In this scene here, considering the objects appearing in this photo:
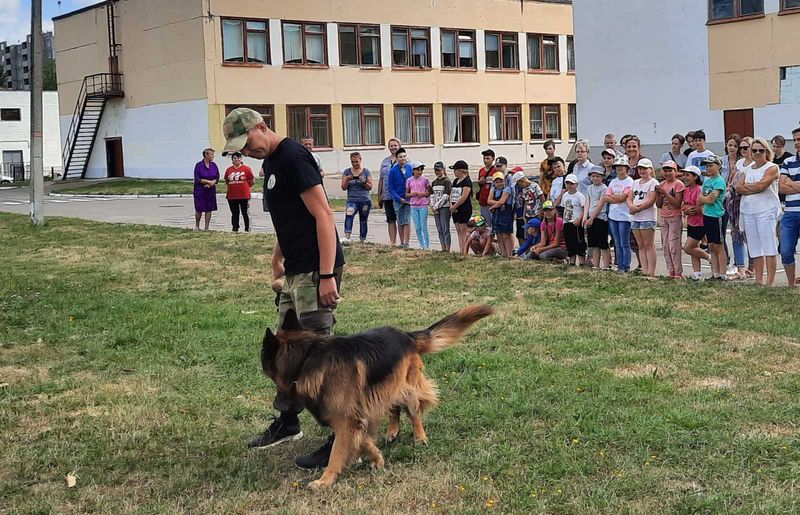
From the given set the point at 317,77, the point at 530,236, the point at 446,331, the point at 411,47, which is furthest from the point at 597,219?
the point at 411,47

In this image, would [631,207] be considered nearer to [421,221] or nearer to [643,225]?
[643,225]

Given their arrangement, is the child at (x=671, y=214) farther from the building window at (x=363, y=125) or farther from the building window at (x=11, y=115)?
the building window at (x=11, y=115)

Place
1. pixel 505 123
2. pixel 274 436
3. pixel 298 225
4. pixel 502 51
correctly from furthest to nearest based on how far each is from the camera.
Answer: pixel 505 123
pixel 502 51
pixel 274 436
pixel 298 225

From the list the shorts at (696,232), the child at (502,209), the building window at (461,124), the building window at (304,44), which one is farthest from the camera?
the building window at (461,124)

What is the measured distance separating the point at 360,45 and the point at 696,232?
33.5m

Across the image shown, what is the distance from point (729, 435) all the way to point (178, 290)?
309 inches

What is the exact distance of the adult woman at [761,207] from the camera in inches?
416

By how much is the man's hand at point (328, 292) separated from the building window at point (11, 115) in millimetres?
70504

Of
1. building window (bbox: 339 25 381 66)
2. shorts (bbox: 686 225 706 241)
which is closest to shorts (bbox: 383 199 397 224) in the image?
shorts (bbox: 686 225 706 241)

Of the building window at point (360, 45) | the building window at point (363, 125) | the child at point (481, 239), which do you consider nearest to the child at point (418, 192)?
the child at point (481, 239)

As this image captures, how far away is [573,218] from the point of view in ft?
40.5

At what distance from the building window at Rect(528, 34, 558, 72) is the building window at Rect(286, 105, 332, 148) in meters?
13.3

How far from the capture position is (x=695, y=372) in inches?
263

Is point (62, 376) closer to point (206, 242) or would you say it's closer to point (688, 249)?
point (688, 249)
